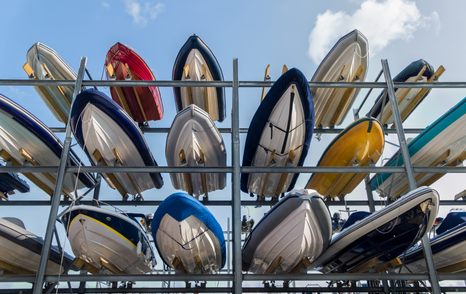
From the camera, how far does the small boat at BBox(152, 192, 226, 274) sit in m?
2.40

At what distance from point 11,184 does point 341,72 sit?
134 inches

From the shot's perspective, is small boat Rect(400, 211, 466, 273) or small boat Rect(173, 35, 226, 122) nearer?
small boat Rect(400, 211, 466, 273)

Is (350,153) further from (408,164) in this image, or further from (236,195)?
(236,195)

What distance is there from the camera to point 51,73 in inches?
158

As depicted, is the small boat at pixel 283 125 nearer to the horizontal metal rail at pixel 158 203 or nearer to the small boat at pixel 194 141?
the small boat at pixel 194 141

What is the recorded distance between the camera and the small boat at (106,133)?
115 inches

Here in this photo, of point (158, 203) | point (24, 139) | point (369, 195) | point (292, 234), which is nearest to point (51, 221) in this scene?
point (24, 139)

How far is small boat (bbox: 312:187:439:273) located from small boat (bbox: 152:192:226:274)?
77 cm

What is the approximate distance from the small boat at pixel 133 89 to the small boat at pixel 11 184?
1.19m

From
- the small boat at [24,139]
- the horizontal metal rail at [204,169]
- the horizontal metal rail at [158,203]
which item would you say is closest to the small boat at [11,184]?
the horizontal metal rail at [158,203]

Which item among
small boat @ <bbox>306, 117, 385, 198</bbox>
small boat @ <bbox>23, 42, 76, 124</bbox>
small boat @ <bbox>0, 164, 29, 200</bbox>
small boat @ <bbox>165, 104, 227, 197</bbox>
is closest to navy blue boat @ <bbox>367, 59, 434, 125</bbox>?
small boat @ <bbox>306, 117, 385, 198</bbox>

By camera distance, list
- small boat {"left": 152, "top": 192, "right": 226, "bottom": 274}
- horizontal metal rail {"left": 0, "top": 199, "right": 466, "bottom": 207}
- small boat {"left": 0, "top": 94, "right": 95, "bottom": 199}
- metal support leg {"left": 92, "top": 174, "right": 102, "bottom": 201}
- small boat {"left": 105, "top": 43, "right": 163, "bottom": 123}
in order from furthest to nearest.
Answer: small boat {"left": 105, "top": 43, "right": 163, "bottom": 123} → metal support leg {"left": 92, "top": 174, "right": 102, "bottom": 201} → horizontal metal rail {"left": 0, "top": 199, "right": 466, "bottom": 207} → small boat {"left": 0, "top": 94, "right": 95, "bottom": 199} → small boat {"left": 152, "top": 192, "right": 226, "bottom": 274}

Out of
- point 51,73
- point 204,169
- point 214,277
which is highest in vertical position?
point 51,73

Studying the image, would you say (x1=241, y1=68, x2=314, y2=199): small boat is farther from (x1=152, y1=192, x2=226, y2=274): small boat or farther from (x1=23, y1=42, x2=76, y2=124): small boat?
(x1=23, y1=42, x2=76, y2=124): small boat
